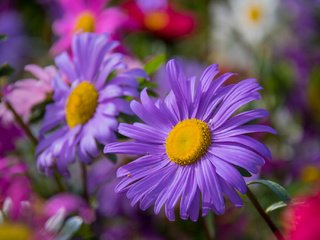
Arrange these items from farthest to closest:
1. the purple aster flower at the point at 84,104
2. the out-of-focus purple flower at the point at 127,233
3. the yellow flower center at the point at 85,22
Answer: the yellow flower center at the point at 85,22, the out-of-focus purple flower at the point at 127,233, the purple aster flower at the point at 84,104

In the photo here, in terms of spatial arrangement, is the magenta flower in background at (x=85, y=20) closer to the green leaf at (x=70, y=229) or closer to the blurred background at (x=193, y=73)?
the blurred background at (x=193, y=73)

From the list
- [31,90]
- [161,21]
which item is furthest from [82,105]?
[161,21]

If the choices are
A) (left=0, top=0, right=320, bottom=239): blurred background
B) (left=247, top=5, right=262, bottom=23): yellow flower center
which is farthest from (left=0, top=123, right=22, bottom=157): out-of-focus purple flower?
(left=247, top=5, right=262, bottom=23): yellow flower center

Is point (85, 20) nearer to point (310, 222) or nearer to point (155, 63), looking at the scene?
point (155, 63)

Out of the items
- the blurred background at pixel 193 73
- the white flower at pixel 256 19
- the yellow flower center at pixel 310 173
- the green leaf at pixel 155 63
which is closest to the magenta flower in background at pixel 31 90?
the blurred background at pixel 193 73

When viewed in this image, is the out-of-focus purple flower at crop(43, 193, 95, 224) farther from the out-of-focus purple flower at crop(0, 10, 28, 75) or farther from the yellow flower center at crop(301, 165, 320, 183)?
the out-of-focus purple flower at crop(0, 10, 28, 75)

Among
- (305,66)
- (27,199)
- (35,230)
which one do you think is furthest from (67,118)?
(305,66)
